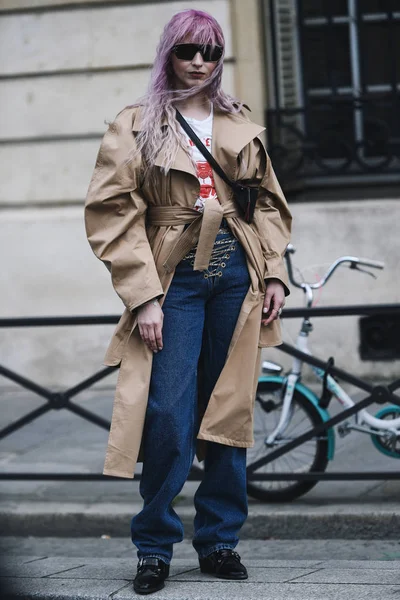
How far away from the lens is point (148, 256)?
11.3ft

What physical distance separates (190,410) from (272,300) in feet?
1.62

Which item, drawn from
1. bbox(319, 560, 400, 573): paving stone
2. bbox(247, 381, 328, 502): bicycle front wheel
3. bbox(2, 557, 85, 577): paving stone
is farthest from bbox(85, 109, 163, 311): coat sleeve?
bbox(247, 381, 328, 502): bicycle front wheel

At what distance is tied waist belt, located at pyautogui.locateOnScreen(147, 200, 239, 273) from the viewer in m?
3.47

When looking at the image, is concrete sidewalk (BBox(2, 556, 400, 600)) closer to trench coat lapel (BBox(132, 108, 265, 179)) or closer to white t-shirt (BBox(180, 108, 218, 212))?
white t-shirt (BBox(180, 108, 218, 212))

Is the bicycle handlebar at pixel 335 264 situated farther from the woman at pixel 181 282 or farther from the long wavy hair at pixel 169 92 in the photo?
the long wavy hair at pixel 169 92

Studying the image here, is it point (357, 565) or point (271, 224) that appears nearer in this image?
point (271, 224)

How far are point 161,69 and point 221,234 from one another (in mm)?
607

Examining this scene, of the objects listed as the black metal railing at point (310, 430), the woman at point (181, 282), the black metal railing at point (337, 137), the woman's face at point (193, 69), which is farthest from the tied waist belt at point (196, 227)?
the black metal railing at point (337, 137)

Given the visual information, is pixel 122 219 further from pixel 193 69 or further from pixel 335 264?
pixel 335 264

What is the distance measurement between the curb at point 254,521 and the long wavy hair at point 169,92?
2.18 m

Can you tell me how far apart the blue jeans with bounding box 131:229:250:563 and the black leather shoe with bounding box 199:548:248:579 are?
3 cm

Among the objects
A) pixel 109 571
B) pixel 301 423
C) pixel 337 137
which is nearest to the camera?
pixel 109 571

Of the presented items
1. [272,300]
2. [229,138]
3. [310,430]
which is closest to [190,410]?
[272,300]

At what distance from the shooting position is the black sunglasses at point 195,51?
3.45 m
